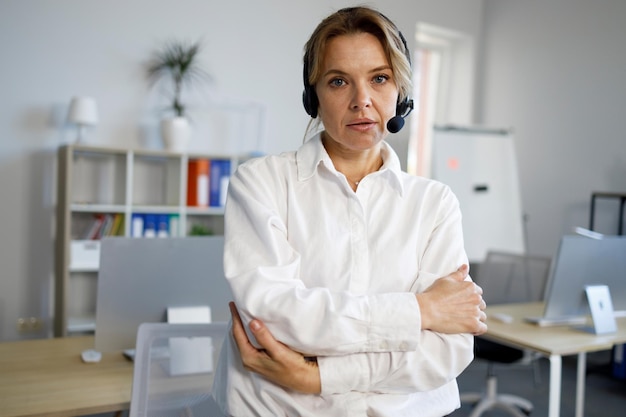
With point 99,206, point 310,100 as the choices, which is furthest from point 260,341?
point 99,206

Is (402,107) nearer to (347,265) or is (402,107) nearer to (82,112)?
(347,265)

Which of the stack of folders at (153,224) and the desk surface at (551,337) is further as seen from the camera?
the stack of folders at (153,224)

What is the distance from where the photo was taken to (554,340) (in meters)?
2.33

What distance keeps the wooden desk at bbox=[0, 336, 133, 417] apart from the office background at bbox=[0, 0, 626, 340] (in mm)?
2126

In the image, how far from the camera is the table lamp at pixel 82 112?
371cm

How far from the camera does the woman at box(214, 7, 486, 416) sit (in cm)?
107

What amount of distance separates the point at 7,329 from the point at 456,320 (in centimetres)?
363

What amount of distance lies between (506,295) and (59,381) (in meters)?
2.65

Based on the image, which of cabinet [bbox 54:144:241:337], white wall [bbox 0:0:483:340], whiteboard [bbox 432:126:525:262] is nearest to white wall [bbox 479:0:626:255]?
whiteboard [bbox 432:126:525:262]

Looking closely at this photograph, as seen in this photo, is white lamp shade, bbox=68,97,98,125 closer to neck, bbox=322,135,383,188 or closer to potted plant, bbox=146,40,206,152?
potted plant, bbox=146,40,206,152

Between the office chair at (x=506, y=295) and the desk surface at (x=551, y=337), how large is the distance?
399 mm

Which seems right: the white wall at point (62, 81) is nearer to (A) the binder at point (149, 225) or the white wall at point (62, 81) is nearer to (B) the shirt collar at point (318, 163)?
(A) the binder at point (149, 225)

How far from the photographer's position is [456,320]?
114 cm

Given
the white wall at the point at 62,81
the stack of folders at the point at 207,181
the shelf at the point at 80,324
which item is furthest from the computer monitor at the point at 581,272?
the shelf at the point at 80,324
